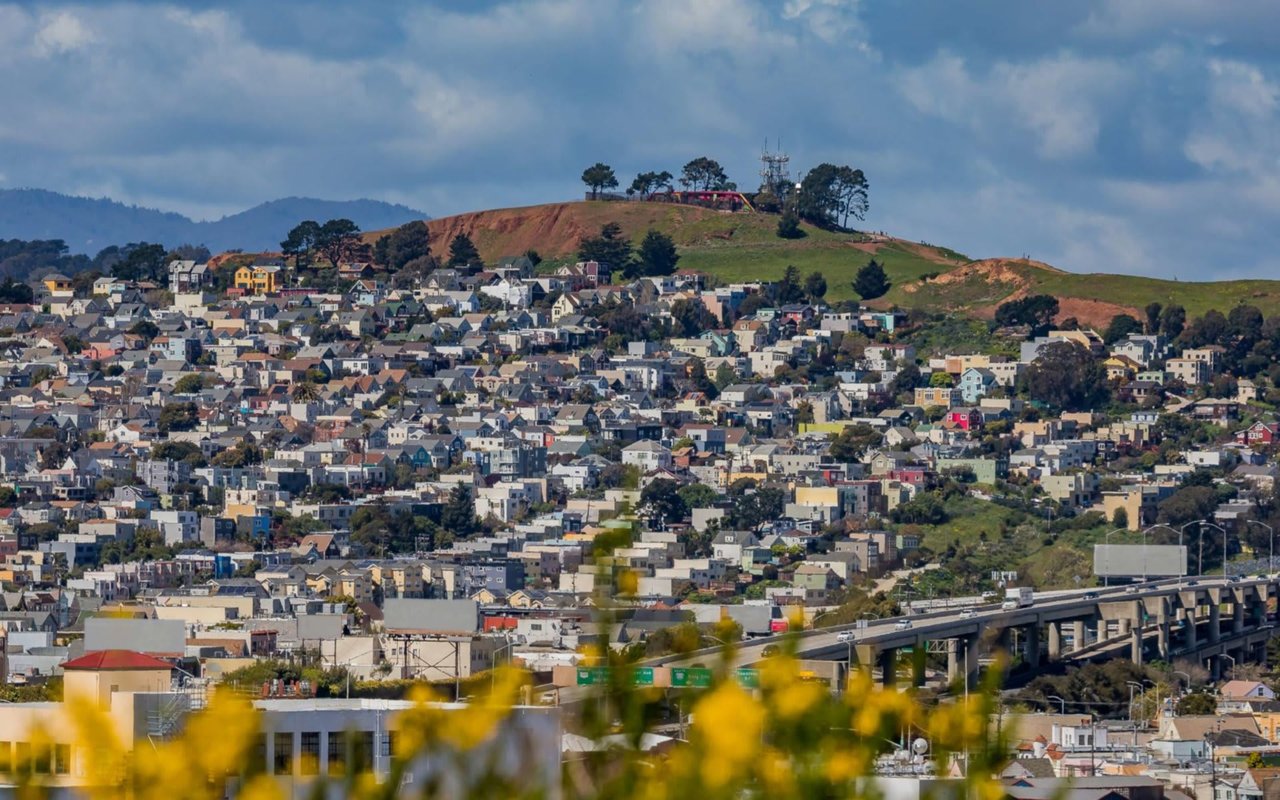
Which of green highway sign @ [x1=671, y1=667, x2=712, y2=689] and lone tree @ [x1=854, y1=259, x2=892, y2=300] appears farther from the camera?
lone tree @ [x1=854, y1=259, x2=892, y2=300]

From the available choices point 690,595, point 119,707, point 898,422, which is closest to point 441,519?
point 690,595

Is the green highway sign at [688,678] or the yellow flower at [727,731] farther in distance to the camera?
the green highway sign at [688,678]

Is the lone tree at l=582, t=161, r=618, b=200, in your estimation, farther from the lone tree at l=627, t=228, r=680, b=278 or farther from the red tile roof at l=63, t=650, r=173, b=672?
the red tile roof at l=63, t=650, r=173, b=672

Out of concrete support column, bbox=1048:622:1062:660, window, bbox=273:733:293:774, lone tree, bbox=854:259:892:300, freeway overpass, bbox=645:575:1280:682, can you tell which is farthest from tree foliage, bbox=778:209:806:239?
window, bbox=273:733:293:774

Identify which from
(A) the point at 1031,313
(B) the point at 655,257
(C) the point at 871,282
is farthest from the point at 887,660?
(B) the point at 655,257

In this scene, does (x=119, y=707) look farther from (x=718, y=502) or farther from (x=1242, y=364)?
(x=1242, y=364)

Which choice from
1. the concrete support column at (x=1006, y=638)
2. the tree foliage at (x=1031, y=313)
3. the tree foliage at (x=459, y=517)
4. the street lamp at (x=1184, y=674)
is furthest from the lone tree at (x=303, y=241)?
the street lamp at (x=1184, y=674)

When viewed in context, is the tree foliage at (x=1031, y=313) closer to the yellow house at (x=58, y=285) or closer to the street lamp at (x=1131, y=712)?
the yellow house at (x=58, y=285)

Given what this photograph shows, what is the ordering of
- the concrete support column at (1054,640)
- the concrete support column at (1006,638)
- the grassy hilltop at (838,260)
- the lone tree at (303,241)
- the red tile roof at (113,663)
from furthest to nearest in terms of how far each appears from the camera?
the lone tree at (303,241) → the grassy hilltop at (838,260) → the concrete support column at (1054,640) → the concrete support column at (1006,638) → the red tile roof at (113,663)
